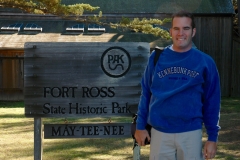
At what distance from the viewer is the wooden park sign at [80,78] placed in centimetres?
628

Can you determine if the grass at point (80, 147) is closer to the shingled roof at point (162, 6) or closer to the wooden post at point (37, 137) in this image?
the wooden post at point (37, 137)

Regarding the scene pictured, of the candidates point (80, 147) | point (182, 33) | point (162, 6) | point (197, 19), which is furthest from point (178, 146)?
point (162, 6)

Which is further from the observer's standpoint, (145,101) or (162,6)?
(162,6)

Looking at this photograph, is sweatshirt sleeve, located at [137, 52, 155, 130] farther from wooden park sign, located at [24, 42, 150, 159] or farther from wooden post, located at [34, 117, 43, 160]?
wooden post, located at [34, 117, 43, 160]

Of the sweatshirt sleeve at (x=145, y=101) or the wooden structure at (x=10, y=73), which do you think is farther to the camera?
the wooden structure at (x=10, y=73)

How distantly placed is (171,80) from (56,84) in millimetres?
2700

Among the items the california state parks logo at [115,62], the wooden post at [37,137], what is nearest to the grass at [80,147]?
the wooden post at [37,137]

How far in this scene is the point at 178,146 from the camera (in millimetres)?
3816

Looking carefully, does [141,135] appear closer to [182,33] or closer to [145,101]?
[145,101]

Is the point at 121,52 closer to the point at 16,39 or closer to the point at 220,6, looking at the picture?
the point at 16,39

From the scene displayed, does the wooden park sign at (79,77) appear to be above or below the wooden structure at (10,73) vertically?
above

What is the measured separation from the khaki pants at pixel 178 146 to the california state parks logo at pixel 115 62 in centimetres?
248

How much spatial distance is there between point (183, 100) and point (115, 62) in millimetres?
2550

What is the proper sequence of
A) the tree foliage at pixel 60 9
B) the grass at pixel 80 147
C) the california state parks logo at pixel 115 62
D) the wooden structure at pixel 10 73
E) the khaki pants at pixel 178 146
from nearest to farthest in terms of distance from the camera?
the khaki pants at pixel 178 146, the california state parks logo at pixel 115 62, the grass at pixel 80 147, the tree foliage at pixel 60 9, the wooden structure at pixel 10 73
